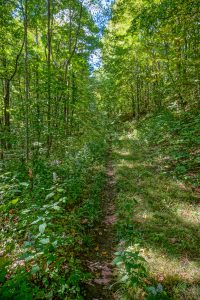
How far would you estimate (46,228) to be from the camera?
3928 millimetres

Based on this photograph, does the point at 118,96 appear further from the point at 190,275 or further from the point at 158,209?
the point at 190,275

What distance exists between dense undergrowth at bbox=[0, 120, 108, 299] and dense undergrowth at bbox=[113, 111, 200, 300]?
2.74 ft

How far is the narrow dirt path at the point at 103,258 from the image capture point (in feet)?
11.1

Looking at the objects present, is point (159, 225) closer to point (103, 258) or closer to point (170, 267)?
→ point (170, 267)

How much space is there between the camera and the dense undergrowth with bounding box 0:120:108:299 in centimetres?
290

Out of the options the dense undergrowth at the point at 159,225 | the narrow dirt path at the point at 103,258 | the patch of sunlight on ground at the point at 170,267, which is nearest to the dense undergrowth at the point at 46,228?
the narrow dirt path at the point at 103,258

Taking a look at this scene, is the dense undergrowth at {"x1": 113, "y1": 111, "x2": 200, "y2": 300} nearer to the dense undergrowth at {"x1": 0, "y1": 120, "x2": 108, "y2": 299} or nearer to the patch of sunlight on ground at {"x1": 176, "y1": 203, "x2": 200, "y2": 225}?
the patch of sunlight on ground at {"x1": 176, "y1": 203, "x2": 200, "y2": 225}

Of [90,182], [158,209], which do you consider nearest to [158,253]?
[158,209]

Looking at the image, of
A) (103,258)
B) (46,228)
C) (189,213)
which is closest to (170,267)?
(103,258)

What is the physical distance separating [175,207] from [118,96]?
70.5 ft

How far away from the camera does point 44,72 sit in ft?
28.7

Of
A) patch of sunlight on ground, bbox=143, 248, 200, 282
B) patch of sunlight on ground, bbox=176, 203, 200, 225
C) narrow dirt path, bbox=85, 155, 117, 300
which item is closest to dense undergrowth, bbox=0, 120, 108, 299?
narrow dirt path, bbox=85, 155, 117, 300

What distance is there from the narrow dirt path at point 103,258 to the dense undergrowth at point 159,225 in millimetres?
198

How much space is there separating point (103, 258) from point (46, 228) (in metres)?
1.33
